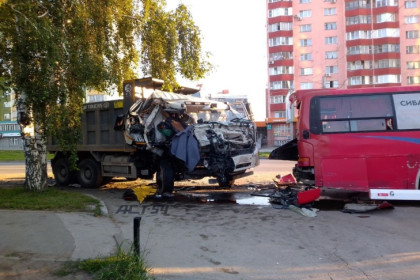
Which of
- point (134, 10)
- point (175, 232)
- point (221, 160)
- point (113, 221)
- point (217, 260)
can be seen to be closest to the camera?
point (217, 260)

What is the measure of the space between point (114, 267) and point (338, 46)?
61.9 m

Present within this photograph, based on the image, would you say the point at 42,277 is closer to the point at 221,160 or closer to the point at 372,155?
the point at 221,160

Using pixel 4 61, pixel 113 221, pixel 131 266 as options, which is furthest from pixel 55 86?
pixel 131 266

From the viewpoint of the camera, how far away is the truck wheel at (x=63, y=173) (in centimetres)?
1308

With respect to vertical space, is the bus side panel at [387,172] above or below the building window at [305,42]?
below

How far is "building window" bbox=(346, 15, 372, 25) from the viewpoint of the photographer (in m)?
58.7

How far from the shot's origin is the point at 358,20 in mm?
59031

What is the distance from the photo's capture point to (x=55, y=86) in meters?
7.83

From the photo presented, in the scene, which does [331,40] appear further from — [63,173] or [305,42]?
[63,173]

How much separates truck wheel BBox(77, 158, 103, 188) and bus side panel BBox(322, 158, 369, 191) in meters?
6.81

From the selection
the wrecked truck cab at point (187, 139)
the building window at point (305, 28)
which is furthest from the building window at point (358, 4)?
the wrecked truck cab at point (187, 139)

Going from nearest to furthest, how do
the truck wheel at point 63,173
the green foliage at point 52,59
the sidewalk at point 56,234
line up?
the sidewalk at point 56,234 → the green foliage at point 52,59 → the truck wheel at point 63,173

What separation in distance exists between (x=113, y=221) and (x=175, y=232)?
1.40 meters

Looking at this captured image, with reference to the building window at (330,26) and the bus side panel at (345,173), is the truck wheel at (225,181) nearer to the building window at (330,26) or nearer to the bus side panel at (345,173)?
the bus side panel at (345,173)
